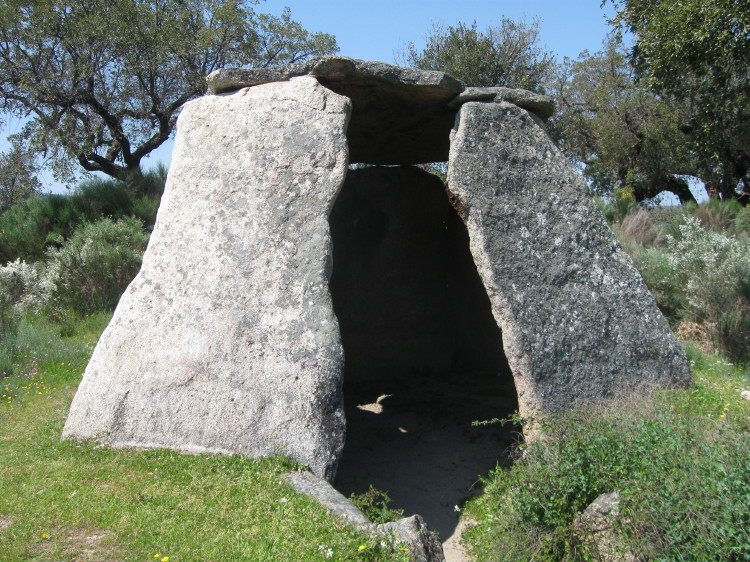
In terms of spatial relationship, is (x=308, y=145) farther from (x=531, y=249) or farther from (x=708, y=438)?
(x=708, y=438)

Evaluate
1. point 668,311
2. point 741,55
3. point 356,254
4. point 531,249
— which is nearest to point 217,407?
point 531,249

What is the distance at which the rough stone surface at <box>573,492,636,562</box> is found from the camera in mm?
3508

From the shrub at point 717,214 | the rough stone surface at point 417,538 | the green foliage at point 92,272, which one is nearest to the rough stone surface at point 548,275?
the rough stone surface at point 417,538

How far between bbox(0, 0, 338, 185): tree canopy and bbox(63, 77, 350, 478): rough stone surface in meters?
8.04

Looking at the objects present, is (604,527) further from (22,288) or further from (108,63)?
(108,63)

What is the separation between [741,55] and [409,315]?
411 centimetres

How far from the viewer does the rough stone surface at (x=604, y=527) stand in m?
3.51

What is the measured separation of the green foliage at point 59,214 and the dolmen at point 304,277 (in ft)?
21.0

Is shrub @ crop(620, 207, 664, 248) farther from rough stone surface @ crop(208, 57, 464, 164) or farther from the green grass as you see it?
the green grass

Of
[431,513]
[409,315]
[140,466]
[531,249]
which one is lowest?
[431,513]

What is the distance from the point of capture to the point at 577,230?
A: 5379 millimetres

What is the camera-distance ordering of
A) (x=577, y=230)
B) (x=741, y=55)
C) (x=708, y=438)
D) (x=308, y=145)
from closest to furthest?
(x=708, y=438)
(x=308, y=145)
(x=577, y=230)
(x=741, y=55)

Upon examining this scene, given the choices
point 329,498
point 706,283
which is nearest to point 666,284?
point 706,283

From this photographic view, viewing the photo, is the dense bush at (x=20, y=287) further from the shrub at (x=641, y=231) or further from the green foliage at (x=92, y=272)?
the shrub at (x=641, y=231)
